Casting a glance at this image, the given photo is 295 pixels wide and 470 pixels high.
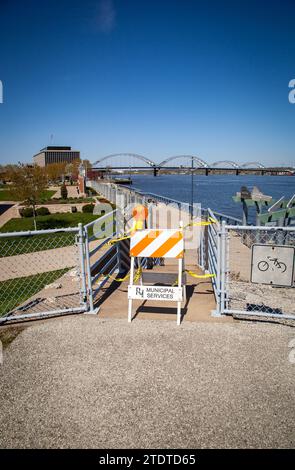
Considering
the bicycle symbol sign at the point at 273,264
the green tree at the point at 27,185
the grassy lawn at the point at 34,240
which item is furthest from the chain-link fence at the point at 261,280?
the green tree at the point at 27,185

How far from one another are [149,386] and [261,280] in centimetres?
255

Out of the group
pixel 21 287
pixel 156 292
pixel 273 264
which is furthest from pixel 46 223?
pixel 273 264

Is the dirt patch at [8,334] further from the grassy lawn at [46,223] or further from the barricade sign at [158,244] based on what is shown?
the grassy lawn at [46,223]

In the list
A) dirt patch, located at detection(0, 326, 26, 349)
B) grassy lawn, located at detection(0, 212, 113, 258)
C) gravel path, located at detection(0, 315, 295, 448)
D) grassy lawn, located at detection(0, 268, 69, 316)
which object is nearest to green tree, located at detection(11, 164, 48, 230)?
grassy lawn, located at detection(0, 212, 113, 258)

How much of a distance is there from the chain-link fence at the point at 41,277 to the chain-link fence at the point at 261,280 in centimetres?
251

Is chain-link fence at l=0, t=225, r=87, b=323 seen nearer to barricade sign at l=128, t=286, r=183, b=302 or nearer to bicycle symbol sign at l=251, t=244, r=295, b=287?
barricade sign at l=128, t=286, r=183, b=302

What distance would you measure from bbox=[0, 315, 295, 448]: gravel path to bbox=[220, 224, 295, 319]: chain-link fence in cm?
69

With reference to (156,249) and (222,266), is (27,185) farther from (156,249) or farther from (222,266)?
(222,266)

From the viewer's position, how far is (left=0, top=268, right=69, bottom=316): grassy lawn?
8.25 m

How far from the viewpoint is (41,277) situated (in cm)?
1035

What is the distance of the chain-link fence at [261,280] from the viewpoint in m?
5.03

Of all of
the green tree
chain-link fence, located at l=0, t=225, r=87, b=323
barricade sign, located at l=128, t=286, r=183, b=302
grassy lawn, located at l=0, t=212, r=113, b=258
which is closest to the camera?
barricade sign, located at l=128, t=286, r=183, b=302
